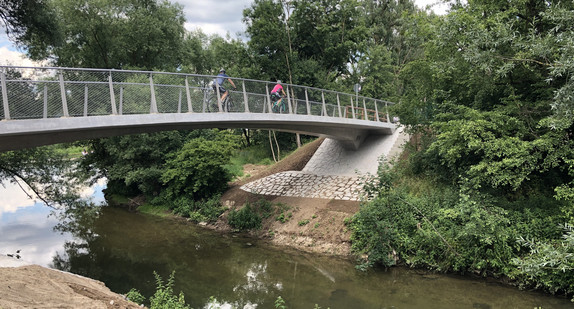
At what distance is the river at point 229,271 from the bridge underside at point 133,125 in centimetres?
406

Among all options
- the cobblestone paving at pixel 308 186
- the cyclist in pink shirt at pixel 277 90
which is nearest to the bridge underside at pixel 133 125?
the cyclist in pink shirt at pixel 277 90

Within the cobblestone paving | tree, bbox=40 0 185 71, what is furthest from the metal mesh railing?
tree, bbox=40 0 185 71

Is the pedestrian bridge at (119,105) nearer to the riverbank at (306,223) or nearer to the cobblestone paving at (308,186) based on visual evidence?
the cobblestone paving at (308,186)

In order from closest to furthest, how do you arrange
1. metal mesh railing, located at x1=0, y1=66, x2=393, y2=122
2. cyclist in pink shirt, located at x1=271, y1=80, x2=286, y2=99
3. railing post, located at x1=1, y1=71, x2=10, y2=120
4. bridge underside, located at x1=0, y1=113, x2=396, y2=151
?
railing post, located at x1=1, y1=71, x2=10, y2=120 < metal mesh railing, located at x1=0, y1=66, x2=393, y2=122 < bridge underside, located at x1=0, y1=113, x2=396, y2=151 < cyclist in pink shirt, located at x1=271, y1=80, x2=286, y2=99

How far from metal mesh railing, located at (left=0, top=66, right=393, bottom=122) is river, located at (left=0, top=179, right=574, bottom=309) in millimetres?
4738

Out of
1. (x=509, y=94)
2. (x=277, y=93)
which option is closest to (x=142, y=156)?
(x=277, y=93)

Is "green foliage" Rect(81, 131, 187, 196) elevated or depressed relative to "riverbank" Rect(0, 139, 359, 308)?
elevated

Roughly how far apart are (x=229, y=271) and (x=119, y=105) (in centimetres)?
554

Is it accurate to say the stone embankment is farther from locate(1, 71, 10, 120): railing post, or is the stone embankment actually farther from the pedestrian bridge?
locate(1, 71, 10, 120): railing post

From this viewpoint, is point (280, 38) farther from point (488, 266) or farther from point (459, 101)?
point (488, 266)

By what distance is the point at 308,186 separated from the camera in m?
16.5

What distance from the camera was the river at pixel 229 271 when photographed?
8383 millimetres

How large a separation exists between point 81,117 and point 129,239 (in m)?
6.99

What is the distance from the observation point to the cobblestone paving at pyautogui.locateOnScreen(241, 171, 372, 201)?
14.9 m
